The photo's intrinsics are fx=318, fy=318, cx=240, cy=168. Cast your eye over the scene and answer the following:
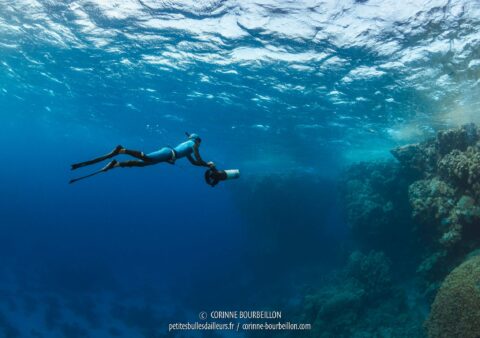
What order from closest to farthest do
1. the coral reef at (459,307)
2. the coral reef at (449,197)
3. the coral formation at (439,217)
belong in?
the coral reef at (459,307)
the coral formation at (439,217)
the coral reef at (449,197)

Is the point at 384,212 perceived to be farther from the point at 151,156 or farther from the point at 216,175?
the point at 151,156

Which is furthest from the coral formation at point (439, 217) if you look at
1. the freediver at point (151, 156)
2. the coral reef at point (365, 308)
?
the freediver at point (151, 156)

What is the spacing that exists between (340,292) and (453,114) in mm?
14419

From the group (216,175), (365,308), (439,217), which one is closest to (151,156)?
(216,175)

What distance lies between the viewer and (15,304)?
2934 cm

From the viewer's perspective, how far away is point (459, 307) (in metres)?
8.55

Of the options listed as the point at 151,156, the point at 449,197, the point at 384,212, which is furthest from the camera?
the point at 384,212

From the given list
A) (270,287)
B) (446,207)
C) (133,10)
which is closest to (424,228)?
(446,207)

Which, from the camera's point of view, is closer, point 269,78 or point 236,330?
point 269,78

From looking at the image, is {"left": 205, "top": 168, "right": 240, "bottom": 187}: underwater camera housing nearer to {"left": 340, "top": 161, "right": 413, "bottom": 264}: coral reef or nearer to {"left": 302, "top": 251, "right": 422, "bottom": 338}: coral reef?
{"left": 302, "top": 251, "right": 422, "bottom": 338}: coral reef

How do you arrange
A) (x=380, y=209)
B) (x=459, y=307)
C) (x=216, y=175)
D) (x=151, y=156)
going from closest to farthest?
1. (x=151, y=156)
2. (x=216, y=175)
3. (x=459, y=307)
4. (x=380, y=209)

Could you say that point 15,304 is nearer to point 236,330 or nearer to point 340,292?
point 236,330

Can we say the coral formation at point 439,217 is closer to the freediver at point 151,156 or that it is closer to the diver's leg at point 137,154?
the freediver at point 151,156

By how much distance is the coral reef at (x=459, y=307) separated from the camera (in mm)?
8141
